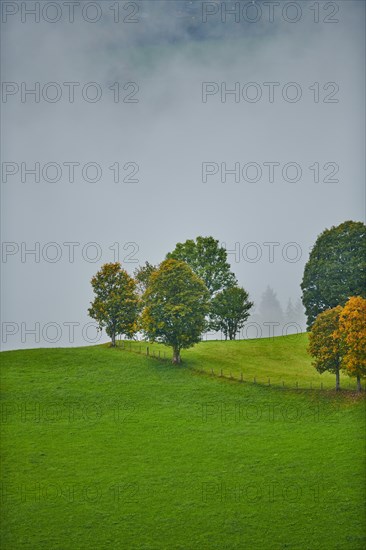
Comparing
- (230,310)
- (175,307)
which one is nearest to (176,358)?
(175,307)

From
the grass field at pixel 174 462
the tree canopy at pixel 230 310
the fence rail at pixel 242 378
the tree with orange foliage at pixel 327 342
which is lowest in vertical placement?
the grass field at pixel 174 462

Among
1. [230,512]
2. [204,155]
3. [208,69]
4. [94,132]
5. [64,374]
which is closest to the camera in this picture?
[230,512]

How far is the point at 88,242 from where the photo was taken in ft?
93.9

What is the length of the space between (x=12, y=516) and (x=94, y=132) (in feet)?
67.9

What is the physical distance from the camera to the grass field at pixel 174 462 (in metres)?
17.4

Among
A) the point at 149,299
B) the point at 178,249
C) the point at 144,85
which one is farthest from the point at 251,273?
the point at 144,85

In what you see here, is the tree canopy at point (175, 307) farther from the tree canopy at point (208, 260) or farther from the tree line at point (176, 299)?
the tree canopy at point (208, 260)

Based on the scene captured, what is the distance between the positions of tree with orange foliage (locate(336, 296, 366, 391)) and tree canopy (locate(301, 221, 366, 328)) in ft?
24.5

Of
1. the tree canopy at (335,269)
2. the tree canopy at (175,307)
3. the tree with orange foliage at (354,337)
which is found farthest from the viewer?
the tree canopy at (335,269)

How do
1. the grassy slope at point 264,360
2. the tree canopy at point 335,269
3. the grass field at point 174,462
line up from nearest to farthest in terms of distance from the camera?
the grass field at point 174,462 < the grassy slope at point 264,360 < the tree canopy at point 335,269

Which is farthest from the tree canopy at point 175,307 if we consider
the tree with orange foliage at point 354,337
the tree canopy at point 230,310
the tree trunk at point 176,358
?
the tree with orange foliage at point 354,337

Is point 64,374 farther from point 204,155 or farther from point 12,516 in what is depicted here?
point 204,155

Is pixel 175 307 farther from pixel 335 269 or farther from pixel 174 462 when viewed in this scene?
pixel 174 462

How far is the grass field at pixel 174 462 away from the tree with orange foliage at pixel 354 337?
1979 mm
